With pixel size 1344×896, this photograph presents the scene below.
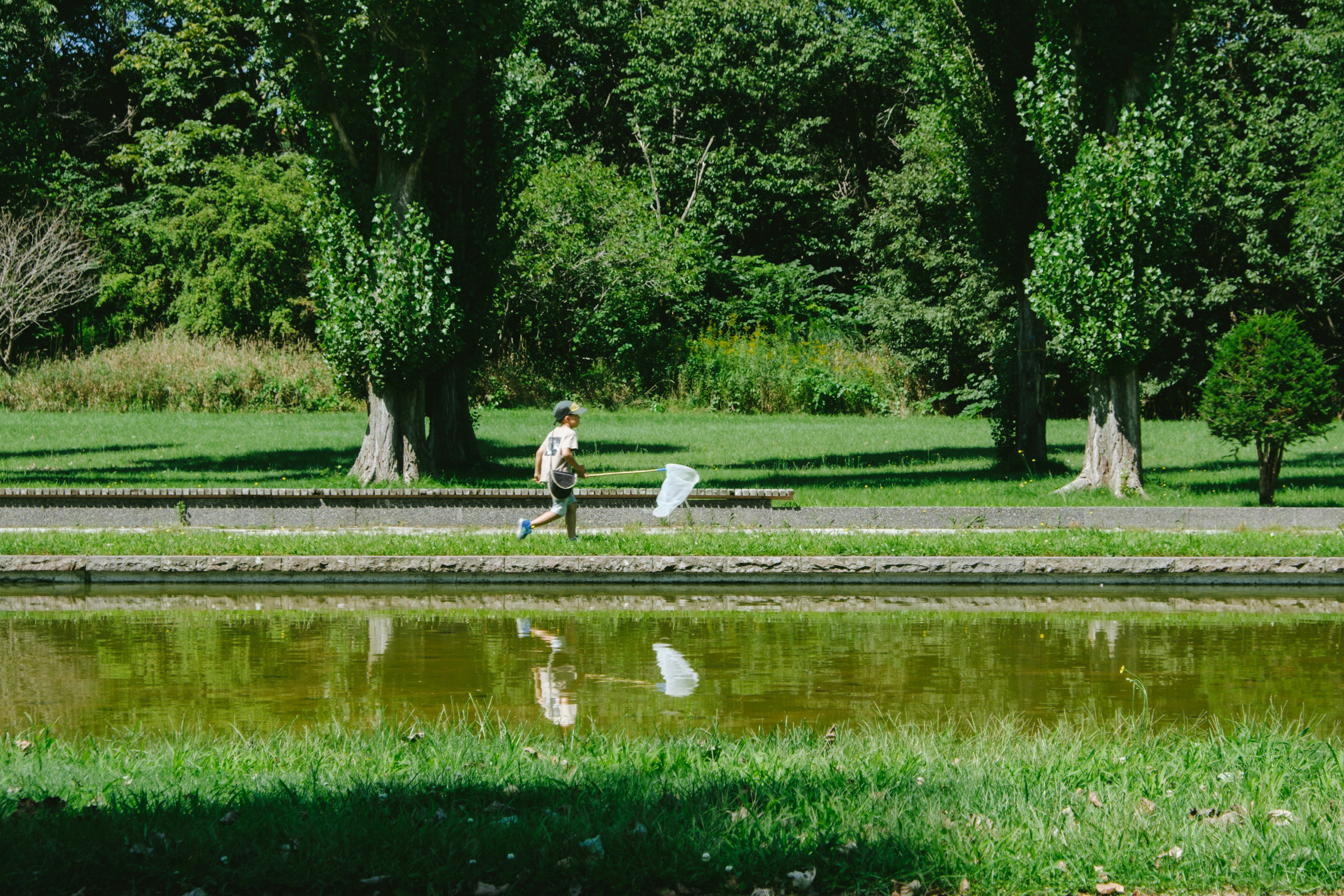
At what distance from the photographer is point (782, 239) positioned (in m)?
46.8

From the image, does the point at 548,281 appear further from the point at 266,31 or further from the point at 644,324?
the point at 266,31

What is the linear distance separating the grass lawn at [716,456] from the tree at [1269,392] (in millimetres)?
1039

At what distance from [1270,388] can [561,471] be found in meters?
9.26

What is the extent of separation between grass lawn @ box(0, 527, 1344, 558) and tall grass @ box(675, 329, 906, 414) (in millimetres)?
22786

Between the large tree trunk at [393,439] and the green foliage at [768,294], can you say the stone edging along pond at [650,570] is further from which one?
the green foliage at [768,294]

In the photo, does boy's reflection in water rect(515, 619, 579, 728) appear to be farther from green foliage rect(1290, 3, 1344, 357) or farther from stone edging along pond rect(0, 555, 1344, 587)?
green foliage rect(1290, 3, 1344, 357)

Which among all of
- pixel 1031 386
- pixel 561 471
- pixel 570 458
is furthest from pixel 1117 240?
pixel 561 471

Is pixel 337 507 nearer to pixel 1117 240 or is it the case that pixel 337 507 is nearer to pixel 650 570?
pixel 650 570

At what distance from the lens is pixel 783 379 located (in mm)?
35375

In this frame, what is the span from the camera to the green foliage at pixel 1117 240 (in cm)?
1612

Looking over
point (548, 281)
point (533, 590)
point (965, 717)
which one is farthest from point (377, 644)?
point (548, 281)

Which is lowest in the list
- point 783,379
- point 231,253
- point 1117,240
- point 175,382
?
point 175,382

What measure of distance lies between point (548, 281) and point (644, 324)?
12.9 feet

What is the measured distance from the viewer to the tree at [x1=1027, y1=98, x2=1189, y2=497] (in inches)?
635
